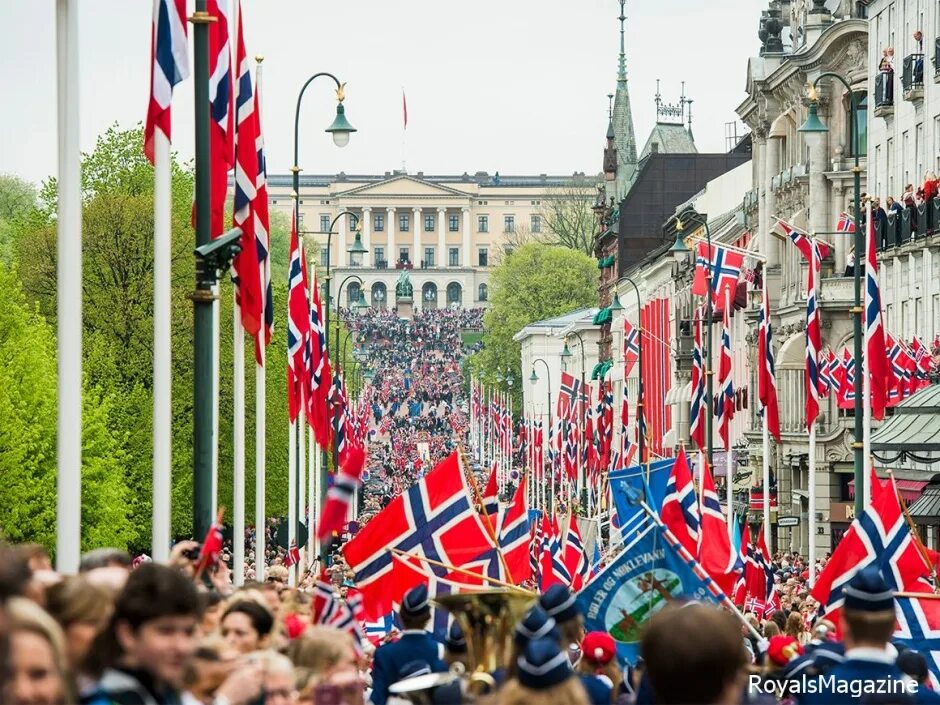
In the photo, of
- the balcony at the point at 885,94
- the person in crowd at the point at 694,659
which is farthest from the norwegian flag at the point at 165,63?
the balcony at the point at 885,94

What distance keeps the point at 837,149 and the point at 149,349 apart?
18243mm

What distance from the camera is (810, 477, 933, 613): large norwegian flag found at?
19.0 meters

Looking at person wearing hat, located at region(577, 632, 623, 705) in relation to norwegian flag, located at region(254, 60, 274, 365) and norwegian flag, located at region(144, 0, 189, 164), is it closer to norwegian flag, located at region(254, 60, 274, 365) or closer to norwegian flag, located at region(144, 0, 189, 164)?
norwegian flag, located at region(144, 0, 189, 164)

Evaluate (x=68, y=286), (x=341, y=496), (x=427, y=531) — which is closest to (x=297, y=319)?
(x=427, y=531)

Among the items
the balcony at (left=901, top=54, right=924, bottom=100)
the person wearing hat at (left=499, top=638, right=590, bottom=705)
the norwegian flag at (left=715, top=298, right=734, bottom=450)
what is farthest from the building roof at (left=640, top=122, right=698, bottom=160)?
the person wearing hat at (left=499, top=638, right=590, bottom=705)

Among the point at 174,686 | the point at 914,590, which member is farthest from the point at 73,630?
the point at 914,590

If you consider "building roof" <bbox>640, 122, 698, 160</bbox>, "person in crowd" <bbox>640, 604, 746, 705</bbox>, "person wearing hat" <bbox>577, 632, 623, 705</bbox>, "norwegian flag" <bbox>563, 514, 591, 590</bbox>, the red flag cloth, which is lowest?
"norwegian flag" <bbox>563, 514, 591, 590</bbox>

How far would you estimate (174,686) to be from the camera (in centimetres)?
716

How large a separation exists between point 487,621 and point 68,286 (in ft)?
16.2

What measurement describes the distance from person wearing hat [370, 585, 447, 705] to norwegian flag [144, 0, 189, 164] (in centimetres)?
635

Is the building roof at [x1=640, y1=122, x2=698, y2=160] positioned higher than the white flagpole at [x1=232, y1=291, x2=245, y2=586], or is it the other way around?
the building roof at [x1=640, y1=122, x2=698, y2=160]

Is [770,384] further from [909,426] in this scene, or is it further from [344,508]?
[344,508]

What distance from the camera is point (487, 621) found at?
11.7 metres

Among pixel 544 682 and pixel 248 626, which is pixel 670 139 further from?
pixel 544 682
